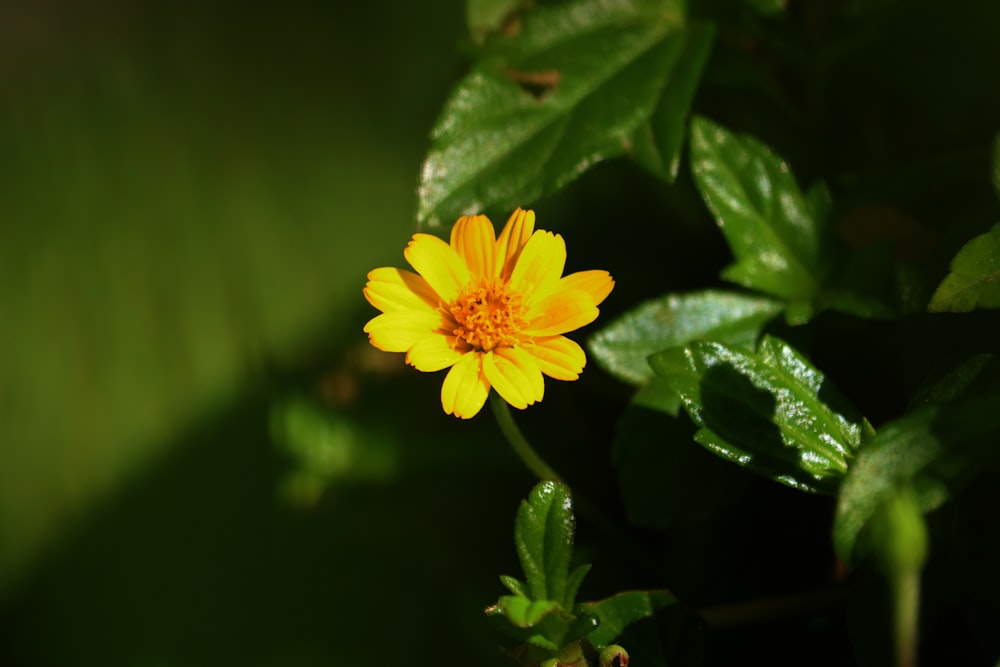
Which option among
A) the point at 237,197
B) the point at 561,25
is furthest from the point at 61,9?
the point at 561,25

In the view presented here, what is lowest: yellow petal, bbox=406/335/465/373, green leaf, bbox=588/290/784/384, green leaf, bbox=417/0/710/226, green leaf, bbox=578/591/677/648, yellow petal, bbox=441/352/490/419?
green leaf, bbox=578/591/677/648

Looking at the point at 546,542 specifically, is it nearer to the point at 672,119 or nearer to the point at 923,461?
the point at 923,461

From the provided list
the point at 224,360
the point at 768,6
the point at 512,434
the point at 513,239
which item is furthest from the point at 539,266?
the point at 224,360

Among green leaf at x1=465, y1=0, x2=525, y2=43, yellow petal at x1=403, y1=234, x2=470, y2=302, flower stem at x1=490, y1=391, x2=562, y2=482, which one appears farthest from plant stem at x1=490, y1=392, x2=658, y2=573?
green leaf at x1=465, y1=0, x2=525, y2=43

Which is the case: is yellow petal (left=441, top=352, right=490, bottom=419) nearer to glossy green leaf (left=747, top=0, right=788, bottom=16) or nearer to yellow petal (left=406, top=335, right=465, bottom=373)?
yellow petal (left=406, top=335, right=465, bottom=373)

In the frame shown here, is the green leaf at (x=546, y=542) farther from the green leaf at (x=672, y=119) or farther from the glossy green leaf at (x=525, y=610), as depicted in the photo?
the green leaf at (x=672, y=119)

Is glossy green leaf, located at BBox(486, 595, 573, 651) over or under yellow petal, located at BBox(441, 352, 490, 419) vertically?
under

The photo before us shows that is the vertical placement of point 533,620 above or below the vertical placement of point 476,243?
below
